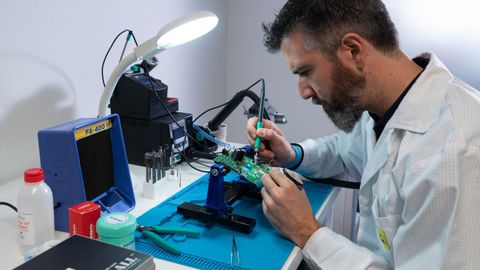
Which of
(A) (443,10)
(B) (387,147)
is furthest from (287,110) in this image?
(B) (387,147)

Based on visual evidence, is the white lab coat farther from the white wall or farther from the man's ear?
the white wall

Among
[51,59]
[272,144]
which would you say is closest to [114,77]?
[51,59]

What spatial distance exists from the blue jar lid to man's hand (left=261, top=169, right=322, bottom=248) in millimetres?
360

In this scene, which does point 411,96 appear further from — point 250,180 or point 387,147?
point 250,180

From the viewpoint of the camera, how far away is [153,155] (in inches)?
45.5

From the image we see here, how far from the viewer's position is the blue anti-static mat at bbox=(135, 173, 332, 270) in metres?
0.84

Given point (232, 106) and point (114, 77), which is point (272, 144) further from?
point (114, 77)

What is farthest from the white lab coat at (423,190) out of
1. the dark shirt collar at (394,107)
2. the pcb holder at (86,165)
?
the pcb holder at (86,165)

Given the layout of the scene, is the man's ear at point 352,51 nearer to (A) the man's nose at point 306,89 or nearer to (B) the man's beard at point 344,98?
(B) the man's beard at point 344,98

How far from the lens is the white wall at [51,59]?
1.20 metres

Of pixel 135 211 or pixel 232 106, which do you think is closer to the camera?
pixel 135 211

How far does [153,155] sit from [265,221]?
0.38m

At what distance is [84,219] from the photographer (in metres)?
0.83

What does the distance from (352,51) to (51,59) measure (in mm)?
966
